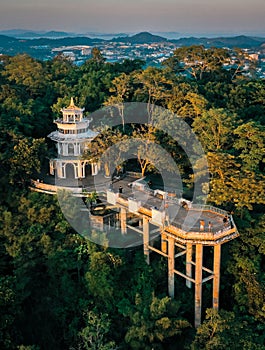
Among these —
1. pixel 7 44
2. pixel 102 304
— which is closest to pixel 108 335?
pixel 102 304

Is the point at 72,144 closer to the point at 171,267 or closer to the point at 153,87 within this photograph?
the point at 153,87

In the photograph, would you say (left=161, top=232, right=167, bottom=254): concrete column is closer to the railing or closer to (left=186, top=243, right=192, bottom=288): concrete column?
(left=186, top=243, right=192, bottom=288): concrete column

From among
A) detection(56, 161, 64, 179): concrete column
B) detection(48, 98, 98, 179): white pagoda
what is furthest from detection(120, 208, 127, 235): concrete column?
detection(56, 161, 64, 179): concrete column

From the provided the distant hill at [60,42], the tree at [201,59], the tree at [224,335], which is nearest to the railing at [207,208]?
the tree at [224,335]

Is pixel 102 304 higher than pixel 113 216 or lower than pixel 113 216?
lower

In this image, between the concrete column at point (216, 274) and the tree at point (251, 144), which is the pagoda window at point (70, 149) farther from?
the concrete column at point (216, 274)

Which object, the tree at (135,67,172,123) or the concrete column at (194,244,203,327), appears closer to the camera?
the concrete column at (194,244,203,327)

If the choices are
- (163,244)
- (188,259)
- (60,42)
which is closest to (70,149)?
(163,244)

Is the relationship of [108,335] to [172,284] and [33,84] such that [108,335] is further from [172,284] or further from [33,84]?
[33,84]
